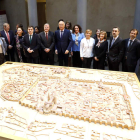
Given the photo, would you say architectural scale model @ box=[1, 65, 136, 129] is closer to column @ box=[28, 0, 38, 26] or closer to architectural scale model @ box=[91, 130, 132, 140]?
architectural scale model @ box=[91, 130, 132, 140]

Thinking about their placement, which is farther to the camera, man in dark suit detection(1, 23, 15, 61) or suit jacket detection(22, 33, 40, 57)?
man in dark suit detection(1, 23, 15, 61)

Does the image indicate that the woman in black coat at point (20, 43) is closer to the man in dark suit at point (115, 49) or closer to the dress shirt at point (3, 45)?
the dress shirt at point (3, 45)

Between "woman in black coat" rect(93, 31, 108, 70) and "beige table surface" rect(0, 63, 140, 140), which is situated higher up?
"woman in black coat" rect(93, 31, 108, 70)

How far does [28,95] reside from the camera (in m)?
3.90

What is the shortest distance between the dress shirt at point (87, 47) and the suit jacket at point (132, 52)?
1.17 metres

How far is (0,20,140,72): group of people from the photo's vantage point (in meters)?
5.57

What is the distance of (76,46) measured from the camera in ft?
22.0

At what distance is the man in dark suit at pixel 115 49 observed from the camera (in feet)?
18.1

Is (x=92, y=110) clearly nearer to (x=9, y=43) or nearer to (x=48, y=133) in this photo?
(x=48, y=133)

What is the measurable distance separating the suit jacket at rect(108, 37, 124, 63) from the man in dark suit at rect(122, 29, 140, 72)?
0.15m

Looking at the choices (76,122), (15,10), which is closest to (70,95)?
(76,122)

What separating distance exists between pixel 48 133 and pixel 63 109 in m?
0.69

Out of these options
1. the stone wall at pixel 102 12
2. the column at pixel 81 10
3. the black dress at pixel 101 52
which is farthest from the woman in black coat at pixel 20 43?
the stone wall at pixel 102 12

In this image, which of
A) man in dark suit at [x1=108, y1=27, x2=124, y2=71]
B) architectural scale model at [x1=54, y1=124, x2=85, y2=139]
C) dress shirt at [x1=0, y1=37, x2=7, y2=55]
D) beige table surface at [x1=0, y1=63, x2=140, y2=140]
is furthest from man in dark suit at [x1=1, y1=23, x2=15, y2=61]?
architectural scale model at [x1=54, y1=124, x2=85, y2=139]
